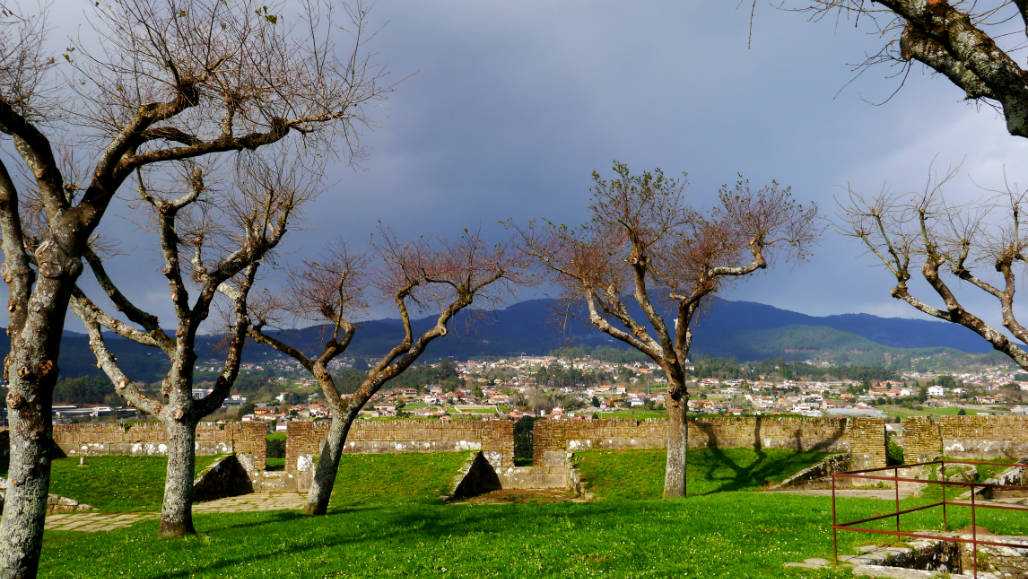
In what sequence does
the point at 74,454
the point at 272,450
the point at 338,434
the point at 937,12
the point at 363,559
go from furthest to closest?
the point at 272,450 → the point at 74,454 → the point at 338,434 → the point at 363,559 → the point at 937,12

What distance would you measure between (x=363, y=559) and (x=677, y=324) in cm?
1452

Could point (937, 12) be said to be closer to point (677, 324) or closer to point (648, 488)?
point (677, 324)

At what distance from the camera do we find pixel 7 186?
8625 millimetres

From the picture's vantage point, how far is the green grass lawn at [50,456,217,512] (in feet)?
76.1

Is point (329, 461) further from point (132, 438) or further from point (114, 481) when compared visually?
point (132, 438)

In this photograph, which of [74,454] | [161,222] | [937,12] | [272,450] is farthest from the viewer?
[272,450]

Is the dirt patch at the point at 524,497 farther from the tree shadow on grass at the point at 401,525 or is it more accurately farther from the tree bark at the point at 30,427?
the tree bark at the point at 30,427

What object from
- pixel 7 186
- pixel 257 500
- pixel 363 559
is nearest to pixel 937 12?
pixel 363 559

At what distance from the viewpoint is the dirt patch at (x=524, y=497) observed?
2377cm

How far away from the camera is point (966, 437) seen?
25.4m

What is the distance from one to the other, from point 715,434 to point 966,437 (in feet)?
33.4

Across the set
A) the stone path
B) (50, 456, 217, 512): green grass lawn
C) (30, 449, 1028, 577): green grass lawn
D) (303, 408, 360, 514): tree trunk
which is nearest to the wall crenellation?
(50, 456, 217, 512): green grass lawn

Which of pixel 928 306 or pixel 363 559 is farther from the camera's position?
pixel 928 306

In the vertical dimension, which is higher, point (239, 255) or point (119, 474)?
point (239, 255)
